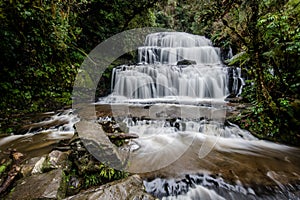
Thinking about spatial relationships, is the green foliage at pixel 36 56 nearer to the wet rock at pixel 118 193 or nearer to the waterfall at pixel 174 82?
the waterfall at pixel 174 82

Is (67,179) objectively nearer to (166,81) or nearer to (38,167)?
(38,167)

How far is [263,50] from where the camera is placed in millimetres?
3662

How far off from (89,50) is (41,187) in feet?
23.9

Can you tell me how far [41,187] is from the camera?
5.83ft

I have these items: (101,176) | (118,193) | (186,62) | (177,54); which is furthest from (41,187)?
(177,54)

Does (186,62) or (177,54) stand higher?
(177,54)

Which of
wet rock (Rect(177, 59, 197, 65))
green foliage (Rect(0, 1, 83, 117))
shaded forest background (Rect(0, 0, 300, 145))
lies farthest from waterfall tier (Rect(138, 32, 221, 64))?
green foliage (Rect(0, 1, 83, 117))

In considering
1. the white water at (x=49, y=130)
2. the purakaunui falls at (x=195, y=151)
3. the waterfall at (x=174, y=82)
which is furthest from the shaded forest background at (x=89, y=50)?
the waterfall at (x=174, y=82)

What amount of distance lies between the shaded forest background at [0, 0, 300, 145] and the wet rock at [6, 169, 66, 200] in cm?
275

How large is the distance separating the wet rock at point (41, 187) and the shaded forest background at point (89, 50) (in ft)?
9.01

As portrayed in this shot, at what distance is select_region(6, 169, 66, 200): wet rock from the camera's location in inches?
65.9

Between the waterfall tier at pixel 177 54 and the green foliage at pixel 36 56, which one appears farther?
the waterfall tier at pixel 177 54

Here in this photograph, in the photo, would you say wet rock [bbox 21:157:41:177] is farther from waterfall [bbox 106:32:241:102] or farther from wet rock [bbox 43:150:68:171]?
waterfall [bbox 106:32:241:102]

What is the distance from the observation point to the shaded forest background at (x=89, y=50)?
3.46 meters
